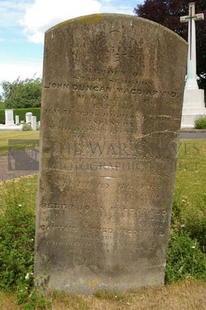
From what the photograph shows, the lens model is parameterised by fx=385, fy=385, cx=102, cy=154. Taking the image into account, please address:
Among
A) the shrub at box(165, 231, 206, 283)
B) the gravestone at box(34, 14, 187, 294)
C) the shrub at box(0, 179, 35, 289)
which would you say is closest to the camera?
the gravestone at box(34, 14, 187, 294)

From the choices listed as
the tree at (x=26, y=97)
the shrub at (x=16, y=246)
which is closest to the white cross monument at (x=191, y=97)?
the shrub at (x=16, y=246)

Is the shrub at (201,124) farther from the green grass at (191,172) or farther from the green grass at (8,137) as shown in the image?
the green grass at (8,137)

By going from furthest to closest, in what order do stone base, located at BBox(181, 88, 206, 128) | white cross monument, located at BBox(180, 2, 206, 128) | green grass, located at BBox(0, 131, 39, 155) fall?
white cross monument, located at BBox(180, 2, 206, 128)
stone base, located at BBox(181, 88, 206, 128)
green grass, located at BBox(0, 131, 39, 155)

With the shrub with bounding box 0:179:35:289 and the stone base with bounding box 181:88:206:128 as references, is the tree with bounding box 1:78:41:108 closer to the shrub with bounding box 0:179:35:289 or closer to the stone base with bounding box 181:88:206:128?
the stone base with bounding box 181:88:206:128

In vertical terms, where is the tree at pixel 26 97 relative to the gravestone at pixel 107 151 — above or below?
above

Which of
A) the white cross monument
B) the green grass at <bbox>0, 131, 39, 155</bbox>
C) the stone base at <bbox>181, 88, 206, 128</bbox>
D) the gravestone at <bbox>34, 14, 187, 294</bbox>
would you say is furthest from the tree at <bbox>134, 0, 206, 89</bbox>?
the gravestone at <bbox>34, 14, 187, 294</bbox>

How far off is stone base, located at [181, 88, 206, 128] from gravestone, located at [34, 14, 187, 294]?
18596 mm

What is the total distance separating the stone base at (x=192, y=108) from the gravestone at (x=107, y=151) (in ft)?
61.0

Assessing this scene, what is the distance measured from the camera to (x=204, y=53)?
36469mm

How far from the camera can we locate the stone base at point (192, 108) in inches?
861

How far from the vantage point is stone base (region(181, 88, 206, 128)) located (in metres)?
21.9

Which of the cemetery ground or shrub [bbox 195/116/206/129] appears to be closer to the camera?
the cemetery ground

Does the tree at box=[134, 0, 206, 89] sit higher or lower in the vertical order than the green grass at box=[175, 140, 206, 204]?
higher

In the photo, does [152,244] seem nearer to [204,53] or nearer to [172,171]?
[172,171]
